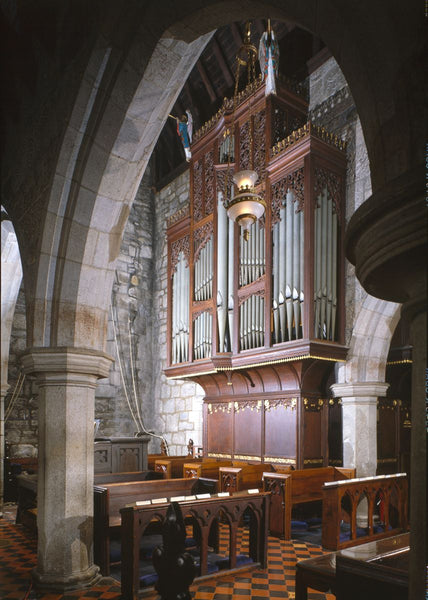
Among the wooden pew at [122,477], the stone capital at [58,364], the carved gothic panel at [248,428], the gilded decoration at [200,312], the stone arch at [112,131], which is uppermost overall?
the stone arch at [112,131]

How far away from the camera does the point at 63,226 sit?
4445 millimetres

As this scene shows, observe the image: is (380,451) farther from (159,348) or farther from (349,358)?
(159,348)

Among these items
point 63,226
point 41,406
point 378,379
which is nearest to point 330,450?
point 378,379

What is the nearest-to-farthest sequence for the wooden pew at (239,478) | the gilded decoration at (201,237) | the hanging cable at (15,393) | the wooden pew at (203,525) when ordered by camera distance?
the wooden pew at (203,525), the wooden pew at (239,478), the gilded decoration at (201,237), the hanging cable at (15,393)

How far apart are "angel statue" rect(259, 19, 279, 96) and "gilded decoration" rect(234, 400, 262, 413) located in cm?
464

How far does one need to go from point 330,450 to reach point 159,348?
210 inches

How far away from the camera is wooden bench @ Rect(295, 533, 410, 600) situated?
8.59ft

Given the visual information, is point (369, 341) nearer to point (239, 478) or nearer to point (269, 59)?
point (239, 478)

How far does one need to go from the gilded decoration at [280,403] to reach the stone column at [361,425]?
0.69 meters

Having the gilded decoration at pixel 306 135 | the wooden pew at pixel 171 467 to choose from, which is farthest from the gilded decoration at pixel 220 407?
the gilded decoration at pixel 306 135

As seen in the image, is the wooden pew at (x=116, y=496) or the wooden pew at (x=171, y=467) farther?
the wooden pew at (x=171, y=467)

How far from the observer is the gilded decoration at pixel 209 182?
889 centimetres

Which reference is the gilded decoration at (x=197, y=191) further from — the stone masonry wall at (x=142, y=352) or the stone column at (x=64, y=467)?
the stone column at (x=64, y=467)

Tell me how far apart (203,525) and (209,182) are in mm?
6045
